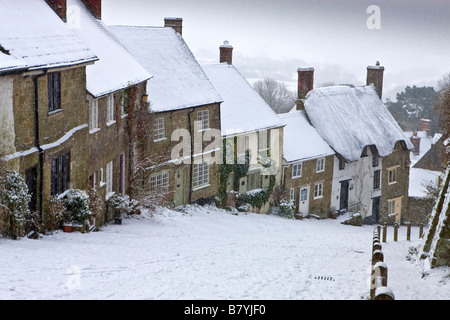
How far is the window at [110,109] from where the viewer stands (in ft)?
70.6

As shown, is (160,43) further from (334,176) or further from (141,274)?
(141,274)

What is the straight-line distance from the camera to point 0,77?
538 inches

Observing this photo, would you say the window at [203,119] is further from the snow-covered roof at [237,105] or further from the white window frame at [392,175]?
the white window frame at [392,175]

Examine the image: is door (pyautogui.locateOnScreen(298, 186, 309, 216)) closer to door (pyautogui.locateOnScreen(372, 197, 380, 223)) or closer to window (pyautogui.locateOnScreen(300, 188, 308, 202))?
window (pyautogui.locateOnScreen(300, 188, 308, 202))

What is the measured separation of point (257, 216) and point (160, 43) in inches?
399

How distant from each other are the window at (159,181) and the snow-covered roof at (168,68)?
3166 mm

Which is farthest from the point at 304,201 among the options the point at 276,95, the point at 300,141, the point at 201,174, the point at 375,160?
the point at 276,95

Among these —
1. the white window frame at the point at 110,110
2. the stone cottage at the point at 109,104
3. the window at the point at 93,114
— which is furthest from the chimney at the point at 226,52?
the window at the point at 93,114

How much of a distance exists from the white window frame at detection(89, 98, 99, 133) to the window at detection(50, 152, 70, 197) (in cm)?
214

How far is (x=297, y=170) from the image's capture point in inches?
1387

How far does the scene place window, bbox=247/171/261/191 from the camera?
109 feet

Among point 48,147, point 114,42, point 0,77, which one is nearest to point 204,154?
point 114,42

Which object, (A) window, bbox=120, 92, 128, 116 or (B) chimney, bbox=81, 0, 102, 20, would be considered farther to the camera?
(B) chimney, bbox=81, 0, 102, 20

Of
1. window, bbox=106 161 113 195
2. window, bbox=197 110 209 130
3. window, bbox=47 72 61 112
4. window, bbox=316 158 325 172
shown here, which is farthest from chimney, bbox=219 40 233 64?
window, bbox=47 72 61 112
